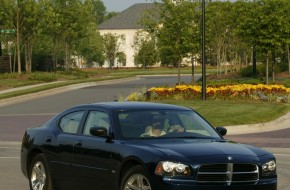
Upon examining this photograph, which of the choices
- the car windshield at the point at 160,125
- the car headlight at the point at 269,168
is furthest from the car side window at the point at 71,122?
the car headlight at the point at 269,168

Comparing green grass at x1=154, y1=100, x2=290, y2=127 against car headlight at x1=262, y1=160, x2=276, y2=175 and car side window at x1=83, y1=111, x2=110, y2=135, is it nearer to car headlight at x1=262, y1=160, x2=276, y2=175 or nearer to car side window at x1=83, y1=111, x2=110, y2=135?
car side window at x1=83, y1=111, x2=110, y2=135

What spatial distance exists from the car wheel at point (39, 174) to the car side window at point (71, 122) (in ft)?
1.79

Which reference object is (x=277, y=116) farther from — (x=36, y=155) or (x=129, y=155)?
(x=129, y=155)

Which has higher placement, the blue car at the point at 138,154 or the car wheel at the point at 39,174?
the blue car at the point at 138,154

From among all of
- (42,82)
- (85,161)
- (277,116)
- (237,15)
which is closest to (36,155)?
(85,161)

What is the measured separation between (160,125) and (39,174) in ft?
7.48

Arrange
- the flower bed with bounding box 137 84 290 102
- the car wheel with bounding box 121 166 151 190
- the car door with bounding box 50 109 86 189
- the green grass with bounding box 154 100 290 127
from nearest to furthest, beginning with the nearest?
the car wheel with bounding box 121 166 151 190
the car door with bounding box 50 109 86 189
the green grass with bounding box 154 100 290 127
the flower bed with bounding box 137 84 290 102

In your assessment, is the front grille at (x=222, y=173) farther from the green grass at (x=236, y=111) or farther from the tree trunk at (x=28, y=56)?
the tree trunk at (x=28, y=56)

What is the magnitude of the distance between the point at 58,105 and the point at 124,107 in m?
27.8

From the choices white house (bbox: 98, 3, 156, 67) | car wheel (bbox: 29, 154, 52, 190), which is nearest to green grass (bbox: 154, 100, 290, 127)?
car wheel (bbox: 29, 154, 52, 190)

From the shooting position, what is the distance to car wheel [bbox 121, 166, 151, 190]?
323 inches

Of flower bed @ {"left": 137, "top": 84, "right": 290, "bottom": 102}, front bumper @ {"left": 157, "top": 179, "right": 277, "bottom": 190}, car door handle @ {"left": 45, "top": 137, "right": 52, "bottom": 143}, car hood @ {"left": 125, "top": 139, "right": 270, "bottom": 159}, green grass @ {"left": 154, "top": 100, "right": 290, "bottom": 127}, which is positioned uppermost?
car hood @ {"left": 125, "top": 139, "right": 270, "bottom": 159}

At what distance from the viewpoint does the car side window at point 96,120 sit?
374 inches

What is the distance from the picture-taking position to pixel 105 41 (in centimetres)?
11050
